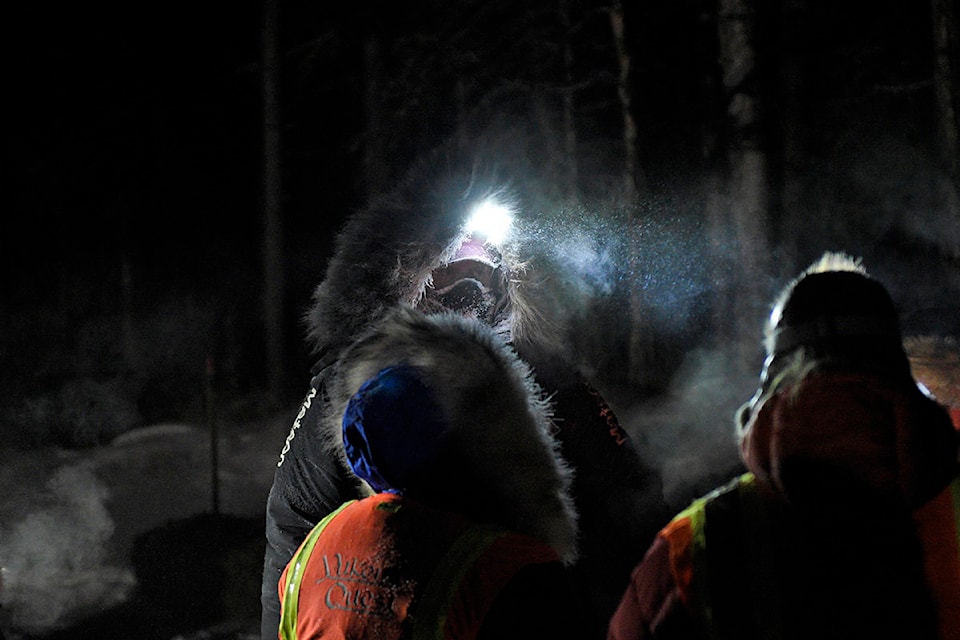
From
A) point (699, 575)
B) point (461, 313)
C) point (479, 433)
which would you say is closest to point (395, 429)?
point (479, 433)

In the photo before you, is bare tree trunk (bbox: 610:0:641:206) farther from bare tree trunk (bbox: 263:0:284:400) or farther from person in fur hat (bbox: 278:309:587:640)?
person in fur hat (bbox: 278:309:587:640)

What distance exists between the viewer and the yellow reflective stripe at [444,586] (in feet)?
5.54

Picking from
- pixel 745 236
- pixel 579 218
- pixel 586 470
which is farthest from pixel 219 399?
pixel 586 470

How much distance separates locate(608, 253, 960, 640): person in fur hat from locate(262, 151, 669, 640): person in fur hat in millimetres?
1014

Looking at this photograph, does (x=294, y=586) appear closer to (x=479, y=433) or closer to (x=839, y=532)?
(x=479, y=433)

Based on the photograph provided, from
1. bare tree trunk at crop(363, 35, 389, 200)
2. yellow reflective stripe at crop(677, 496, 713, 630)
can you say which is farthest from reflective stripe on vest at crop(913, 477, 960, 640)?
bare tree trunk at crop(363, 35, 389, 200)

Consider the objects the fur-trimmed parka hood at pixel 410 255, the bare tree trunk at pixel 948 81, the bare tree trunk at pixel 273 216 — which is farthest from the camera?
the bare tree trunk at pixel 273 216

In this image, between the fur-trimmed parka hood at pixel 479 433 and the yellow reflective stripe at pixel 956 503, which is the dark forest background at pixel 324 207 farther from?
the yellow reflective stripe at pixel 956 503

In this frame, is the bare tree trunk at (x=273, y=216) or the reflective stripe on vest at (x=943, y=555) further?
the bare tree trunk at (x=273, y=216)

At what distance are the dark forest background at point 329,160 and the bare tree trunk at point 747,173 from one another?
2145 mm

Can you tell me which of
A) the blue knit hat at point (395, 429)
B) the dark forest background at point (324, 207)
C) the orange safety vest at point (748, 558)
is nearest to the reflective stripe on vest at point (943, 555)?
the orange safety vest at point (748, 558)

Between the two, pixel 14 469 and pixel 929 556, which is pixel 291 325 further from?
pixel 929 556

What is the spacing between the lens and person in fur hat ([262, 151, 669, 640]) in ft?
8.20

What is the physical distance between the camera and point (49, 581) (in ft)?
20.7
